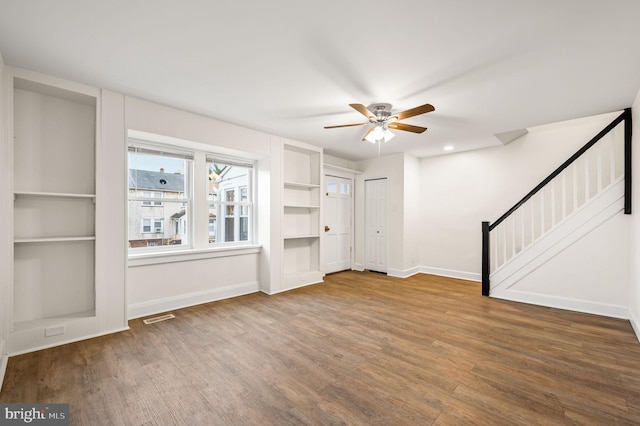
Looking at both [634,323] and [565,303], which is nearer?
[634,323]

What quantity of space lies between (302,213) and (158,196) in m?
2.47

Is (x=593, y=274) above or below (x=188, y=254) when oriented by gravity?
below

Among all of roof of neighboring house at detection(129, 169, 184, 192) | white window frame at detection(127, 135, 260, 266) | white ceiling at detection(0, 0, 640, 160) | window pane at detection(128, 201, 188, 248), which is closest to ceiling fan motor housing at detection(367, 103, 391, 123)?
white ceiling at detection(0, 0, 640, 160)

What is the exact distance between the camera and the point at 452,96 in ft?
9.97

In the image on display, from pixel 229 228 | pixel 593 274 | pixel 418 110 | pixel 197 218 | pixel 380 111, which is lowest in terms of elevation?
pixel 593 274

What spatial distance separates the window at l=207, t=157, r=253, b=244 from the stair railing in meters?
4.01

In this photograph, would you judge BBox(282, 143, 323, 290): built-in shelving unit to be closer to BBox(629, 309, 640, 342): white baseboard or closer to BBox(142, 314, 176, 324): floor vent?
BBox(142, 314, 176, 324): floor vent

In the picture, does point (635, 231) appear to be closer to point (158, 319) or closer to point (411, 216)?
point (411, 216)

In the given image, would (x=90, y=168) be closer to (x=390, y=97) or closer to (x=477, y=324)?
(x=390, y=97)

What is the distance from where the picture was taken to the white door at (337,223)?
5.98 m

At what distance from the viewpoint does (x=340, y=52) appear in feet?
7.41

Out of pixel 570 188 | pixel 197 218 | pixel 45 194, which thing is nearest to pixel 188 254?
pixel 197 218

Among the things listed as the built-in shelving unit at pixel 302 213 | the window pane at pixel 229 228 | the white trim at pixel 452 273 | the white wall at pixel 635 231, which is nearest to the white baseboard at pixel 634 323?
the white wall at pixel 635 231

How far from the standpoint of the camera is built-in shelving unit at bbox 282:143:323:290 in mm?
5086
